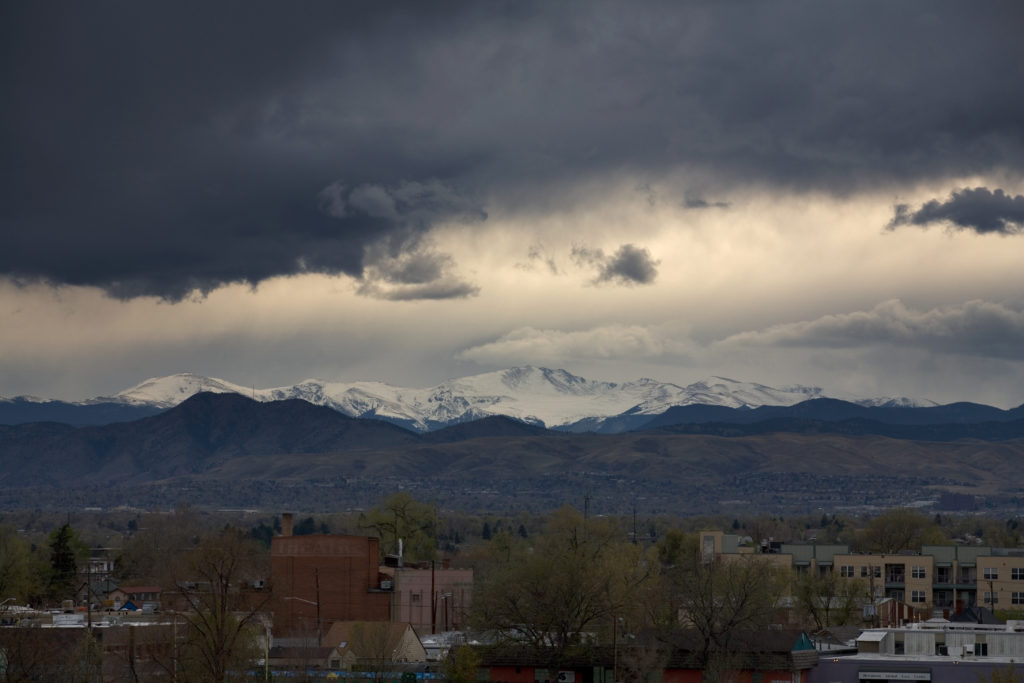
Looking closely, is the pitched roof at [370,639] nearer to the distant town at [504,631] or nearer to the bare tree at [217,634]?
the distant town at [504,631]

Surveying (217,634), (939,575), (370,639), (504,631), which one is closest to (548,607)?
(504,631)

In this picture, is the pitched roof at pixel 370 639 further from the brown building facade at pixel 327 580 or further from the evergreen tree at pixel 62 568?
the evergreen tree at pixel 62 568

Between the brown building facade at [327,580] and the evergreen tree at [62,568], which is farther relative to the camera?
the evergreen tree at [62,568]

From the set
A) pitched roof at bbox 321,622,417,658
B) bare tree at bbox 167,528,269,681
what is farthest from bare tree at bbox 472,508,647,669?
bare tree at bbox 167,528,269,681

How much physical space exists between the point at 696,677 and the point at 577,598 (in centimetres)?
1001

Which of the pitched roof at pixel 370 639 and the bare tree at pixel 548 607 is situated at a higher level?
the bare tree at pixel 548 607

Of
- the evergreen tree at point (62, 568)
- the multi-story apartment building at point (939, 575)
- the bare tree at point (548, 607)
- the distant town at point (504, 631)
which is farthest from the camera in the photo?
the evergreen tree at point (62, 568)

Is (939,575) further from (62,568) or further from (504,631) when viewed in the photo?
(62,568)

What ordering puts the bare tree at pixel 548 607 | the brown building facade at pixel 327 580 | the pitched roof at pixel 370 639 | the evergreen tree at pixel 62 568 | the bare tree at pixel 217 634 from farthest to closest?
the evergreen tree at pixel 62 568
the brown building facade at pixel 327 580
the pitched roof at pixel 370 639
the bare tree at pixel 548 607
the bare tree at pixel 217 634

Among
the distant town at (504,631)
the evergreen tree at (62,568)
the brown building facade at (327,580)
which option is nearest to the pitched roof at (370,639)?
the distant town at (504,631)

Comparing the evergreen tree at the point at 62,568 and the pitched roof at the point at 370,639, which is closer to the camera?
the pitched roof at the point at 370,639

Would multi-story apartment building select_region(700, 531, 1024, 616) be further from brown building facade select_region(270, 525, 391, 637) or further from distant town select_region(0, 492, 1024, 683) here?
brown building facade select_region(270, 525, 391, 637)

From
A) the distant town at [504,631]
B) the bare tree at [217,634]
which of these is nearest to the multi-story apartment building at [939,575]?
the distant town at [504,631]

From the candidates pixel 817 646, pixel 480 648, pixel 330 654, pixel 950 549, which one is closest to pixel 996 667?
pixel 817 646
